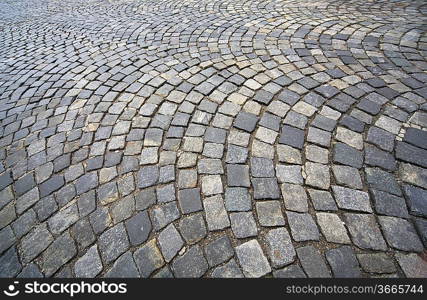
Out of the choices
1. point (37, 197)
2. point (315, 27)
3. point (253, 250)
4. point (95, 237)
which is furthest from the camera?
point (315, 27)

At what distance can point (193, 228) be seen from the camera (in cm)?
206

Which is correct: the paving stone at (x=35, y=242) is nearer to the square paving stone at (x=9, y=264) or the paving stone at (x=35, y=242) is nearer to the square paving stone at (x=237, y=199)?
the square paving stone at (x=9, y=264)

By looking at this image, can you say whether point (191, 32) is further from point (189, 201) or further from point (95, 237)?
point (95, 237)

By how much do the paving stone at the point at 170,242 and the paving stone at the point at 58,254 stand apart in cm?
72

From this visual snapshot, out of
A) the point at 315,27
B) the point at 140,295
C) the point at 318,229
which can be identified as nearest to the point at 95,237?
the point at 140,295

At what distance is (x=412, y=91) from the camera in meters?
3.09

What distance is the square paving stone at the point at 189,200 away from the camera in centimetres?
219

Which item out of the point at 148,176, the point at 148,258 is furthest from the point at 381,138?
the point at 148,258

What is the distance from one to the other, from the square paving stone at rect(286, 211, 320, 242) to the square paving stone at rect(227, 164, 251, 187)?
18.9 inches

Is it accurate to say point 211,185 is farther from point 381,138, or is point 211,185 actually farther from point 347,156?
point 381,138

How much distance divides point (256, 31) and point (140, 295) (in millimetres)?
4771

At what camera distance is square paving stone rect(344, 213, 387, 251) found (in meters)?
1.87

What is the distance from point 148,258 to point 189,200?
0.58m

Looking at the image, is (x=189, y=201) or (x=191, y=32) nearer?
(x=189, y=201)
